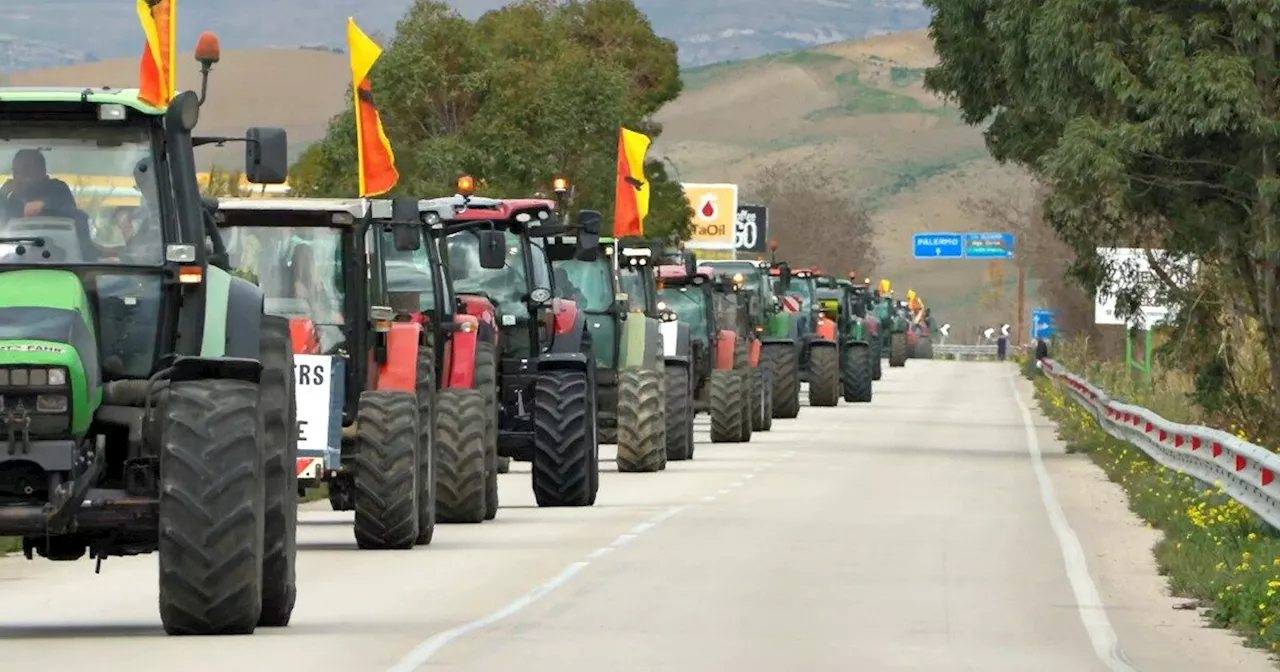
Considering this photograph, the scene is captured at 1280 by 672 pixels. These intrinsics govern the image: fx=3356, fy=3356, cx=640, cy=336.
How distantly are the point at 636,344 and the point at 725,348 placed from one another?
30.1ft

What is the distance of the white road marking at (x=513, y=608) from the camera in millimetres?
14192

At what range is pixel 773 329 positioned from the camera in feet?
173

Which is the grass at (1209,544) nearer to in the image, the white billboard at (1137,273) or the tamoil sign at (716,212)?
the white billboard at (1137,273)

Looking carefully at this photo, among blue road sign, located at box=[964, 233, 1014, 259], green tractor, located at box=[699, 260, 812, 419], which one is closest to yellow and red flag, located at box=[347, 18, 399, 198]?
green tractor, located at box=[699, 260, 812, 419]

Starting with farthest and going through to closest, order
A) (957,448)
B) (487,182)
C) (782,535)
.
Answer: (487,182) < (957,448) < (782,535)

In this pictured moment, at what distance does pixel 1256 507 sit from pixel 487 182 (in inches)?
1668

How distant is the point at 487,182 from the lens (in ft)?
205

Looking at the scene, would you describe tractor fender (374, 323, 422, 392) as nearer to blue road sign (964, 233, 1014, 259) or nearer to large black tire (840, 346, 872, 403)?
large black tire (840, 346, 872, 403)

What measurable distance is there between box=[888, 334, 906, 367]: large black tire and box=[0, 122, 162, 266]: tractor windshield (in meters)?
87.1

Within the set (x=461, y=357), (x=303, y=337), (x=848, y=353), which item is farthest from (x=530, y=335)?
(x=848, y=353)

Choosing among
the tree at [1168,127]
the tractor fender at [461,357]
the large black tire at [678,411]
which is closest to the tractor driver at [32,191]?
the tractor fender at [461,357]

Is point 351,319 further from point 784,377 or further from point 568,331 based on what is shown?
point 784,377

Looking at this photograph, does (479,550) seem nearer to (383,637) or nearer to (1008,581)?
(1008,581)

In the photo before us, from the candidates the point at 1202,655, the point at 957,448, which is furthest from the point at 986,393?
the point at 1202,655
